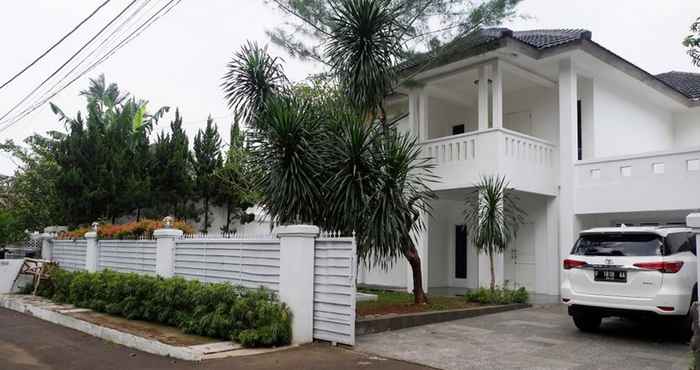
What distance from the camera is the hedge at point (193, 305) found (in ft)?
26.2

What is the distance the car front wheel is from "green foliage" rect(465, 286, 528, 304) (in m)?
2.90

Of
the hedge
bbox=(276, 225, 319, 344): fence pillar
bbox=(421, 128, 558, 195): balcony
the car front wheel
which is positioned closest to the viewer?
the hedge

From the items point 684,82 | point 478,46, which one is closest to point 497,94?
point 478,46

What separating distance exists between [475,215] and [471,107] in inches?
236

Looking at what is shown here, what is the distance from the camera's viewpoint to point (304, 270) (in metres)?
8.18

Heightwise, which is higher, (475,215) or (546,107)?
(546,107)

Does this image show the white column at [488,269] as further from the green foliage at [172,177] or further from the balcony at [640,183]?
the green foliage at [172,177]

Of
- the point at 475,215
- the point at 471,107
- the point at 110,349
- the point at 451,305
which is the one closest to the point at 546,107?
the point at 471,107

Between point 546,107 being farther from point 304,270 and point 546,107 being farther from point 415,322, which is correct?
point 304,270

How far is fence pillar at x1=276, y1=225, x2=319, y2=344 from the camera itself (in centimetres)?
814

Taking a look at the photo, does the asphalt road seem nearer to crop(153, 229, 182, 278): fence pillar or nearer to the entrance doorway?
crop(153, 229, 182, 278): fence pillar

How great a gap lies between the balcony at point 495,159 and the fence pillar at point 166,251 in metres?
5.85

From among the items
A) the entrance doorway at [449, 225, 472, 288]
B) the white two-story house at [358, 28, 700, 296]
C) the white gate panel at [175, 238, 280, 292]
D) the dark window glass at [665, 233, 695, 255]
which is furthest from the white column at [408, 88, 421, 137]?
the dark window glass at [665, 233, 695, 255]

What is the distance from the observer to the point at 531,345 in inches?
316
